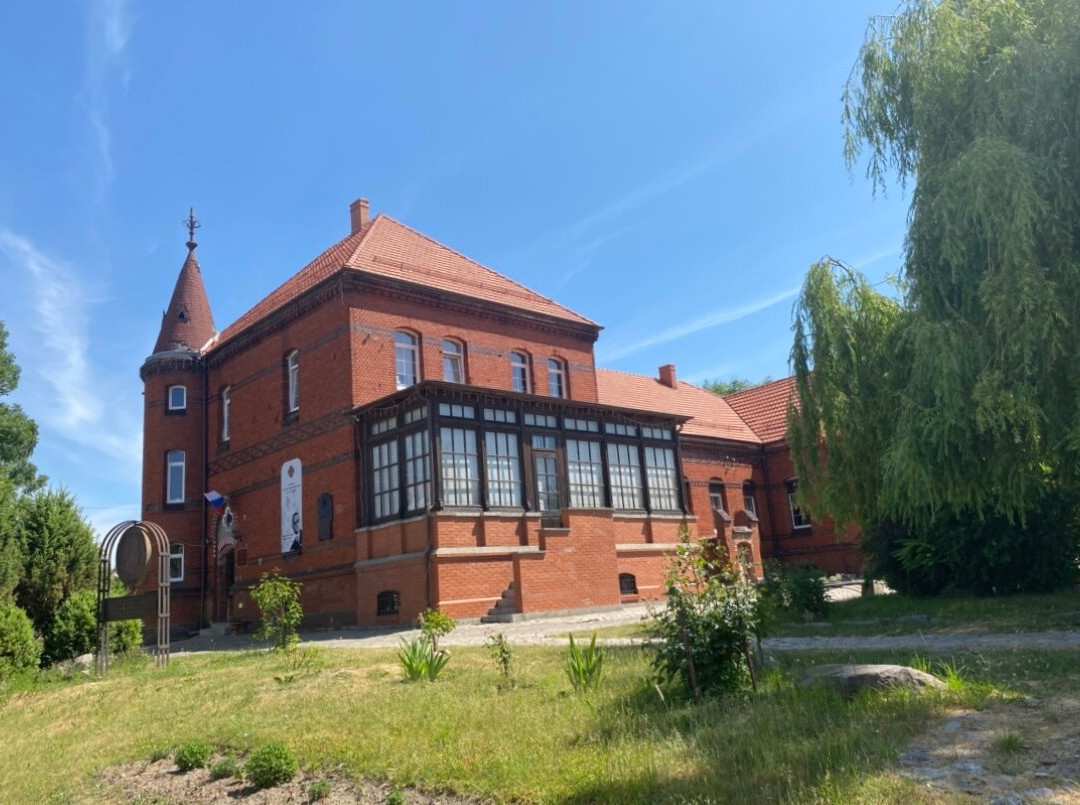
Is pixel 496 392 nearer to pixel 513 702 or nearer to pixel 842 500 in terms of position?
pixel 842 500

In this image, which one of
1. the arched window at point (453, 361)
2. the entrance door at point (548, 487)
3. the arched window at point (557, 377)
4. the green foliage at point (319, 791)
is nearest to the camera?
the green foliage at point (319, 791)

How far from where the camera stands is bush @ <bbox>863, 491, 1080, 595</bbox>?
51.8 ft

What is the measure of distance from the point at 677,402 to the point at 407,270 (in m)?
15.0

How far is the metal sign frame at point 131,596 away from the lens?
48.8 ft

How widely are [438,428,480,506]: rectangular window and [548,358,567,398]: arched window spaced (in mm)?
7318

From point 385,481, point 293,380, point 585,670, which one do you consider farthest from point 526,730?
point 293,380

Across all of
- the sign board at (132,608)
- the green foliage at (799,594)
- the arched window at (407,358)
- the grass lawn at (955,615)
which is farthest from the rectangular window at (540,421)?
the sign board at (132,608)

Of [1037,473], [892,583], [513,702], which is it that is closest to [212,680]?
[513,702]

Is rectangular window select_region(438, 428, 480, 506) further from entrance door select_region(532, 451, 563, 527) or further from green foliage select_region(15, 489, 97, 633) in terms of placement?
green foliage select_region(15, 489, 97, 633)

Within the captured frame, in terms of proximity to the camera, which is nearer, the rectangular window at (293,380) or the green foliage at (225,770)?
the green foliage at (225,770)

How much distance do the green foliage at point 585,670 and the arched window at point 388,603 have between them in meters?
12.2

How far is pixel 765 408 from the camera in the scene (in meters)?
37.3

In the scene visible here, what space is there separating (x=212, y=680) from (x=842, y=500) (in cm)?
984

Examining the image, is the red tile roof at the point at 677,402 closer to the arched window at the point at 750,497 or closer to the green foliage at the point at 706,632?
the arched window at the point at 750,497
